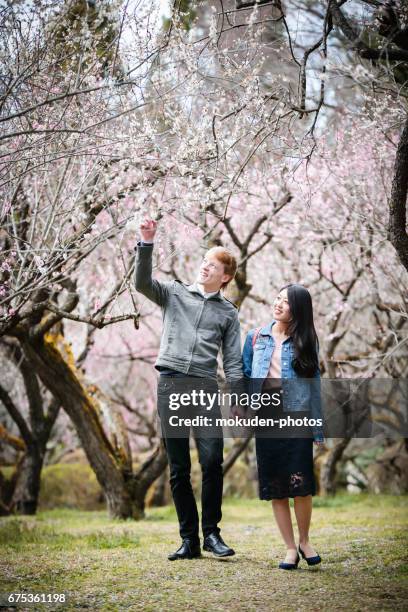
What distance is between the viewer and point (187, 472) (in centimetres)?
378

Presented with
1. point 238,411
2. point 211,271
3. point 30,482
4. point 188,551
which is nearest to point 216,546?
point 188,551

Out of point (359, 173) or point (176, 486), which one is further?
point (359, 173)

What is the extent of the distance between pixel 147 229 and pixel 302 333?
1.11 metres

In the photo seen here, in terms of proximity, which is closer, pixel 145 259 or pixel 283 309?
pixel 145 259

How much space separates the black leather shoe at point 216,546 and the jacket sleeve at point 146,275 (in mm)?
1548

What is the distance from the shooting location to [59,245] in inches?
173

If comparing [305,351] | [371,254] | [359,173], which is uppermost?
[359,173]

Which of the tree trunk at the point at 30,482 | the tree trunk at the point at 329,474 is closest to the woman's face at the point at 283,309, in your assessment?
the tree trunk at the point at 30,482

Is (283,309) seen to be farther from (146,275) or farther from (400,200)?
(400,200)

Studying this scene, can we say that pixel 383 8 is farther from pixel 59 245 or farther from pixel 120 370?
pixel 120 370

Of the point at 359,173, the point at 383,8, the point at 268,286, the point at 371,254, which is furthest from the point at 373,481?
the point at 383,8

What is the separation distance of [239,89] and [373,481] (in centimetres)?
870

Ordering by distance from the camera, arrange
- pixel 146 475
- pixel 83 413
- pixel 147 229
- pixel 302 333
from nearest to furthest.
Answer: pixel 147 229 → pixel 302 333 → pixel 83 413 → pixel 146 475

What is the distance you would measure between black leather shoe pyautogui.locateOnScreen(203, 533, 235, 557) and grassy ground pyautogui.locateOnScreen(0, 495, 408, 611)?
6 centimetres
